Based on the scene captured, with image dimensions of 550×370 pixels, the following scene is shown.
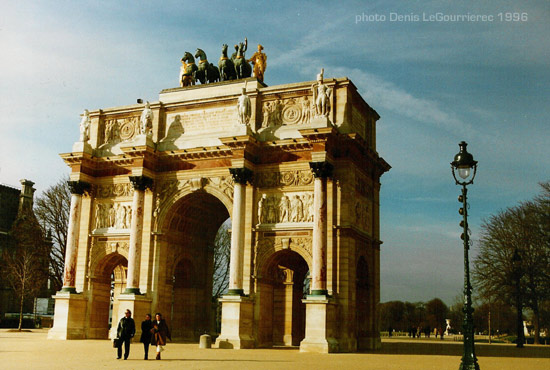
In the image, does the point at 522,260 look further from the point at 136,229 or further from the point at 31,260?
the point at 31,260

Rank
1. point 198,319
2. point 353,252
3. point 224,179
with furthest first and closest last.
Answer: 1. point 198,319
2. point 224,179
3. point 353,252

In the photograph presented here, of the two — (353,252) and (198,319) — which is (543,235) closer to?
(353,252)

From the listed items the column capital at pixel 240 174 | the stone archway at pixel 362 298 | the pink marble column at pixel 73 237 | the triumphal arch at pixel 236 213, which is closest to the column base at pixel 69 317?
the triumphal arch at pixel 236 213

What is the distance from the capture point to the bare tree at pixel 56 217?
45875 mm

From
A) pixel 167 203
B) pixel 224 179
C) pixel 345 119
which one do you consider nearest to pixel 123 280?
pixel 167 203

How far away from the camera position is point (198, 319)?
3391cm

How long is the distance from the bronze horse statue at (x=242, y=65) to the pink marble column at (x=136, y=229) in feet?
23.8

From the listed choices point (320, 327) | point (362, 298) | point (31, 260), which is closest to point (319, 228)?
point (320, 327)

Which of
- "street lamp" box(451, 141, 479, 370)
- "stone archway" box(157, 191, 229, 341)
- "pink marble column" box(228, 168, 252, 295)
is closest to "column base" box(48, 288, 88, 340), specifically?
"stone archway" box(157, 191, 229, 341)

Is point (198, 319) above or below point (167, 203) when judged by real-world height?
below

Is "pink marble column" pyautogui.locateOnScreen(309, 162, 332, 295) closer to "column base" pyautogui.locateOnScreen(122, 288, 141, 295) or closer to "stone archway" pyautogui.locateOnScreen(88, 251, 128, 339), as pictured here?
"column base" pyautogui.locateOnScreen(122, 288, 141, 295)

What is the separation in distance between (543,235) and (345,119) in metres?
21.2

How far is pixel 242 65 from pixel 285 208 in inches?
333

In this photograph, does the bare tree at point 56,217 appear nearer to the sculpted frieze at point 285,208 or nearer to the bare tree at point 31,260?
the bare tree at point 31,260
